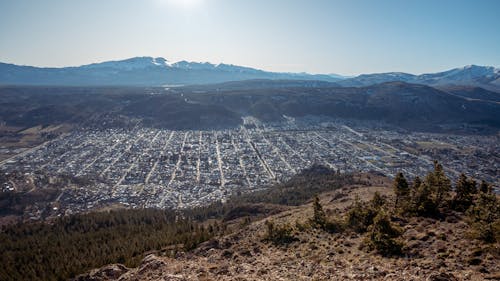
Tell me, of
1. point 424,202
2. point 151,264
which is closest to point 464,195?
point 424,202

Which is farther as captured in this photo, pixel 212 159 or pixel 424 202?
pixel 212 159

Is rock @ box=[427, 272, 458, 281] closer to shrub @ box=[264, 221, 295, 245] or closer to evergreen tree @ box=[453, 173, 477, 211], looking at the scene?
evergreen tree @ box=[453, 173, 477, 211]

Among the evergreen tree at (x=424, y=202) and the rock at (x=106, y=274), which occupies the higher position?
the evergreen tree at (x=424, y=202)

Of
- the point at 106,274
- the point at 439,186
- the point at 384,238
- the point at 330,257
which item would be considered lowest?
the point at 106,274

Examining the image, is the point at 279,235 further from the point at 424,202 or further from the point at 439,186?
the point at 439,186

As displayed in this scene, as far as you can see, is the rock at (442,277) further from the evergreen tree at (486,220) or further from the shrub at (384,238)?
the evergreen tree at (486,220)

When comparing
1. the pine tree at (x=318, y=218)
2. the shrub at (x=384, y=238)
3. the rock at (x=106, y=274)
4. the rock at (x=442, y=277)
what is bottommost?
the rock at (x=106, y=274)

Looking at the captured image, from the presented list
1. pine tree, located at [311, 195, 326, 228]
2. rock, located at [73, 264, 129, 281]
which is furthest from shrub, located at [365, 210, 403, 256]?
rock, located at [73, 264, 129, 281]

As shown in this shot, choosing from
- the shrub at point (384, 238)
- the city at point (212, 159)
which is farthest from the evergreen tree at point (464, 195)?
the city at point (212, 159)
